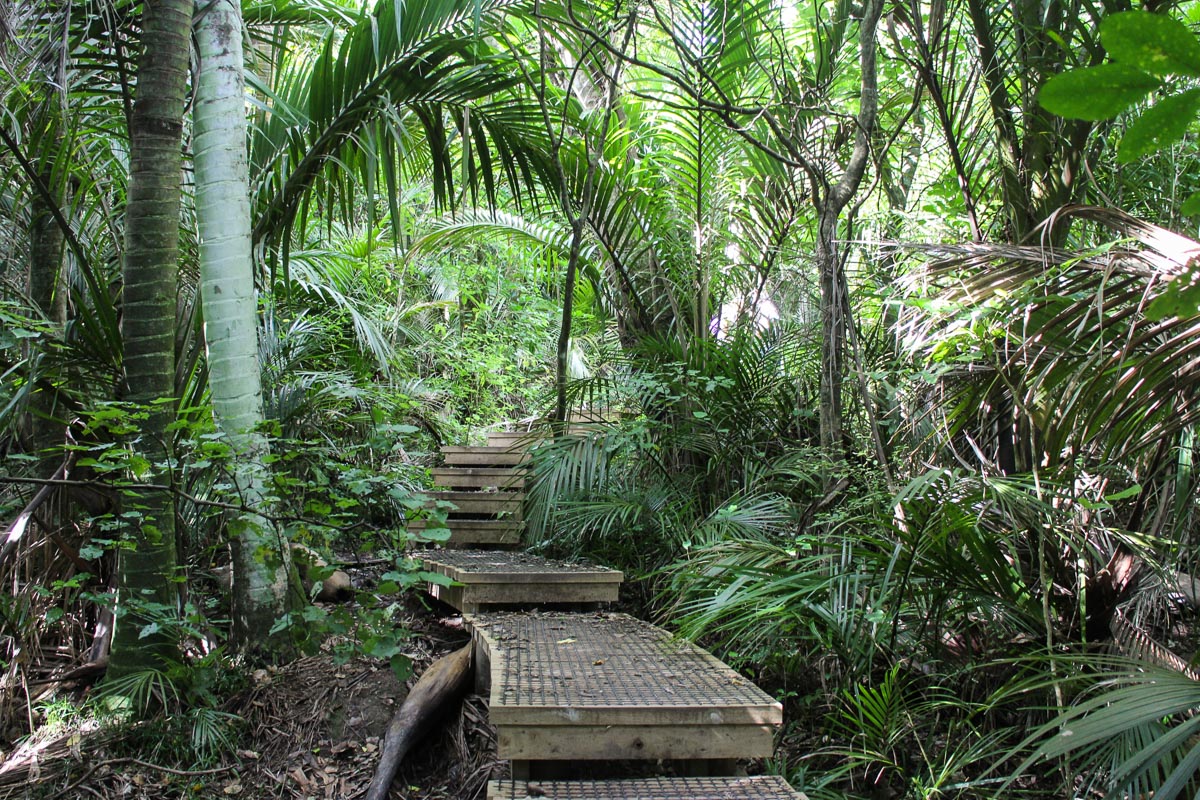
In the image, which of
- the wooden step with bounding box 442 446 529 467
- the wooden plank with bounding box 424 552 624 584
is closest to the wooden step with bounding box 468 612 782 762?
the wooden plank with bounding box 424 552 624 584

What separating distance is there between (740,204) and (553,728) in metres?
3.92

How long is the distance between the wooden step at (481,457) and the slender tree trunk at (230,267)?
101 inches

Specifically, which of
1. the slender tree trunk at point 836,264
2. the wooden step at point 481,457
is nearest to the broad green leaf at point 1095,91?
the slender tree trunk at point 836,264

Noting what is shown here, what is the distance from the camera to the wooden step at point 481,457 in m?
5.92

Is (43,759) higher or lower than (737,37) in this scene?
lower

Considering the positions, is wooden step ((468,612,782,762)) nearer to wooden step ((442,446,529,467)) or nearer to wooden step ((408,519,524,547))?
wooden step ((408,519,524,547))

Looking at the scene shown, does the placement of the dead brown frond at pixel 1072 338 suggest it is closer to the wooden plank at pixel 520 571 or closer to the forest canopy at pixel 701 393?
the forest canopy at pixel 701 393

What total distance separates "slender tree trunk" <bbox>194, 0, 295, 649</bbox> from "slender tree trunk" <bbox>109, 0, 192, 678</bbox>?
0.62 feet

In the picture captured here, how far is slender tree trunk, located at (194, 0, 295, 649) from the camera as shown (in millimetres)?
3320

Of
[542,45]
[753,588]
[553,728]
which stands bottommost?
[553,728]

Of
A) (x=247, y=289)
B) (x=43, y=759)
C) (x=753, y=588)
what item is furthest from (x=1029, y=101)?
(x=43, y=759)

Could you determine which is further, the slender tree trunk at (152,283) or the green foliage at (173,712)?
the slender tree trunk at (152,283)

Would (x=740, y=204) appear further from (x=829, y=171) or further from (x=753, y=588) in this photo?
(x=753, y=588)

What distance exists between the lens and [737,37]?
16.1ft
